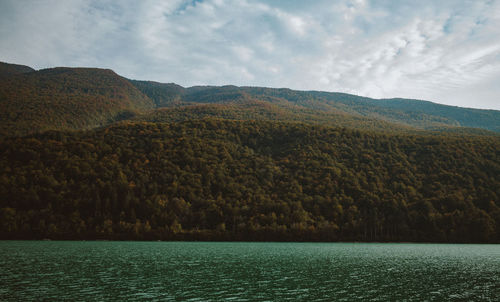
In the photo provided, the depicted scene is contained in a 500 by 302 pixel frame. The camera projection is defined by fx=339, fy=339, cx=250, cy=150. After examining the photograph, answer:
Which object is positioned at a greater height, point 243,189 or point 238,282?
point 243,189

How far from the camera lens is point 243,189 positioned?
12888 centimetres

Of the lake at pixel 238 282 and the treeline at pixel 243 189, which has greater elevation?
the treeline at pixel 243 189

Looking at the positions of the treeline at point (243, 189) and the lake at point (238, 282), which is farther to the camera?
the treeline at point (243, 189)

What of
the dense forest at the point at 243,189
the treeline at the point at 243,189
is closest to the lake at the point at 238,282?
the dense forest at the point at 243,189

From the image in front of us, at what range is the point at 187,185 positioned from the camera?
128 metres

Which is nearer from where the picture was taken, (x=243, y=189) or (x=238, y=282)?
(x=238, y=282)

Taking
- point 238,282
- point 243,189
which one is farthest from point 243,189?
point 238,282

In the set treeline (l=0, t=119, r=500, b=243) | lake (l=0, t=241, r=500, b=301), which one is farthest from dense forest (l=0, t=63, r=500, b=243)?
lake (l=0, t=241, r=500, b=301)

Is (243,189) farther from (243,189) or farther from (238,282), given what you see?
(238,282)

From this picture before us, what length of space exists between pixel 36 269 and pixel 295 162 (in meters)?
116

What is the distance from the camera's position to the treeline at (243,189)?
11006 centimetres

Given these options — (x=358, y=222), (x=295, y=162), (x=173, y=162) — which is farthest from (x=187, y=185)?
(x=358, y=222)

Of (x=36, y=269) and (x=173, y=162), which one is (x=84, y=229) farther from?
(x=36, y=269)

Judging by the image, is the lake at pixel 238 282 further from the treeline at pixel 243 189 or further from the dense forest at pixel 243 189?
the treeline at pixel 243 189
